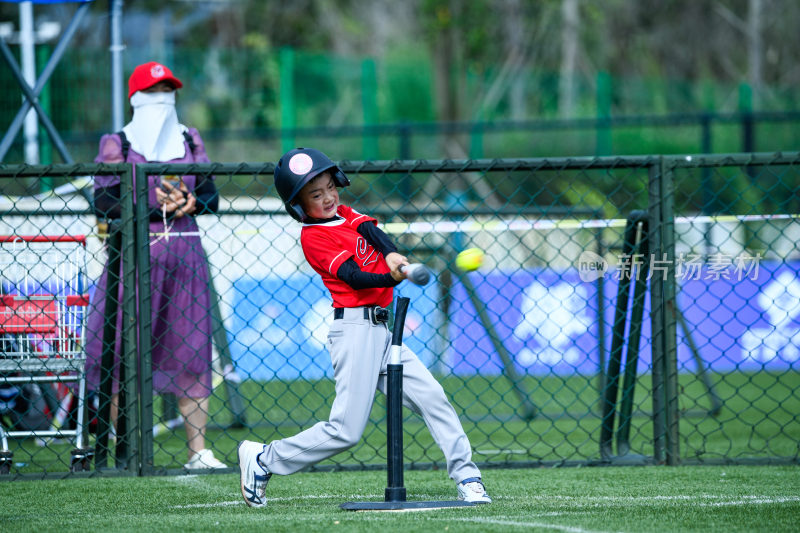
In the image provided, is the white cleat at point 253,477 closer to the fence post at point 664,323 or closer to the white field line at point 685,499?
the white field line at point 685,499

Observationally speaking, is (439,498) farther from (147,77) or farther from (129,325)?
(147,77)

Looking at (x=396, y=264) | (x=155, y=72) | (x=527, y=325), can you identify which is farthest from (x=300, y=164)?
(x=527, y=325)

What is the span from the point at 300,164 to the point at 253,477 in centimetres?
123

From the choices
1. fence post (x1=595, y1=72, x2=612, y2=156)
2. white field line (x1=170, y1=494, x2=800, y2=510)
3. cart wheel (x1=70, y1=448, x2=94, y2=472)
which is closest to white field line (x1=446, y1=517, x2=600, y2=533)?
white field line (x1=170, y1=494, x2=800, y2=510)

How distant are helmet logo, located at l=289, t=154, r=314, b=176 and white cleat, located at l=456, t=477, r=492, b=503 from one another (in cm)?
134

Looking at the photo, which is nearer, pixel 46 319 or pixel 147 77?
pixel 46 319

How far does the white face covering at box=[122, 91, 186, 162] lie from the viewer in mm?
5328

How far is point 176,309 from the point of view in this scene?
5.21 m

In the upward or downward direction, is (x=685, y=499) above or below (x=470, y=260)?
below

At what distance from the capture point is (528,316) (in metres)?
8.48

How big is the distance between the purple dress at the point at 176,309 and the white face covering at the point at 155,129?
8 cm

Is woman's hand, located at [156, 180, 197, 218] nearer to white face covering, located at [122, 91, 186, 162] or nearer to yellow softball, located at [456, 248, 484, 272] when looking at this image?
white face covering, located at [122, 91, 186, 162]

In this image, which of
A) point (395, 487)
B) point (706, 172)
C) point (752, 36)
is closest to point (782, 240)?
point (706, 172)

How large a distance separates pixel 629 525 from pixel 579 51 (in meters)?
19.0
